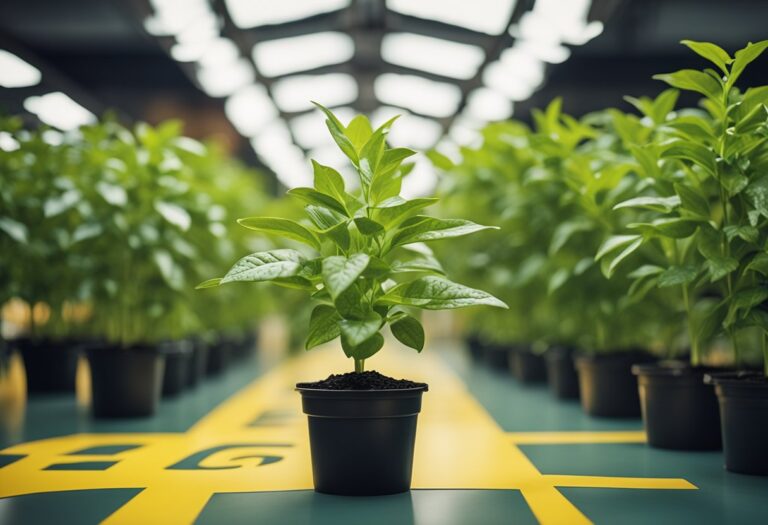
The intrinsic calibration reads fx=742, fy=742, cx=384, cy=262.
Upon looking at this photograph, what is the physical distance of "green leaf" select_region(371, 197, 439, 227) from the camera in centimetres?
193

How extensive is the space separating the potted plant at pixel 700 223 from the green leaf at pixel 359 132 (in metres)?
0.80

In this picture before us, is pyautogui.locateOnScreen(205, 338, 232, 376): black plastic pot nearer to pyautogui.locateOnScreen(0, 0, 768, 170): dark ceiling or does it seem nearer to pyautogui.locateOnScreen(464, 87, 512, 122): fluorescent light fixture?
pyautogui.locateOnScreen(0, 0, 768, 170): dark ceiling

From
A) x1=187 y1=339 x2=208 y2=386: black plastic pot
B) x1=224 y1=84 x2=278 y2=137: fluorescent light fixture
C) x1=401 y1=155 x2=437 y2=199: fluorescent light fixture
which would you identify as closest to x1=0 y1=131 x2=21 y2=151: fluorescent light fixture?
x1=187 y1=339 x2=208 y2=386: black plastic pot

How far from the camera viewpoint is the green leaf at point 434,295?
188 centimetres

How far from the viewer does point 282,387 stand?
4.75 meters

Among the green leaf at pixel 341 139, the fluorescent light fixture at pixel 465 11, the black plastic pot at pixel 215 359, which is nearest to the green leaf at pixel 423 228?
the green leaf at pixel 341 139

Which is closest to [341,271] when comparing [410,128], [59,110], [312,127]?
[59,110]

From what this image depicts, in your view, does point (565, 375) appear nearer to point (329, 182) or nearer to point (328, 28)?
point (329, 182)

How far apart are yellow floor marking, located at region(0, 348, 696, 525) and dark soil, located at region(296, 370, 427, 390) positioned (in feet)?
0.94

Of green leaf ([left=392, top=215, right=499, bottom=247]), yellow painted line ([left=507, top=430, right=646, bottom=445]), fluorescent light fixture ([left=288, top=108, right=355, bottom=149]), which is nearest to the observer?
green leaf ([left=392, top=215, right=499, bottom=247])

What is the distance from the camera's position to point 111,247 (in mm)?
3414

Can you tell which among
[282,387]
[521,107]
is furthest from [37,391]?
[521,107]

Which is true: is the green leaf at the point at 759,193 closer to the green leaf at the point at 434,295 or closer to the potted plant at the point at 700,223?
the potted plant at the point at 700,223

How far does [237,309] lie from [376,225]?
3.99 meters
